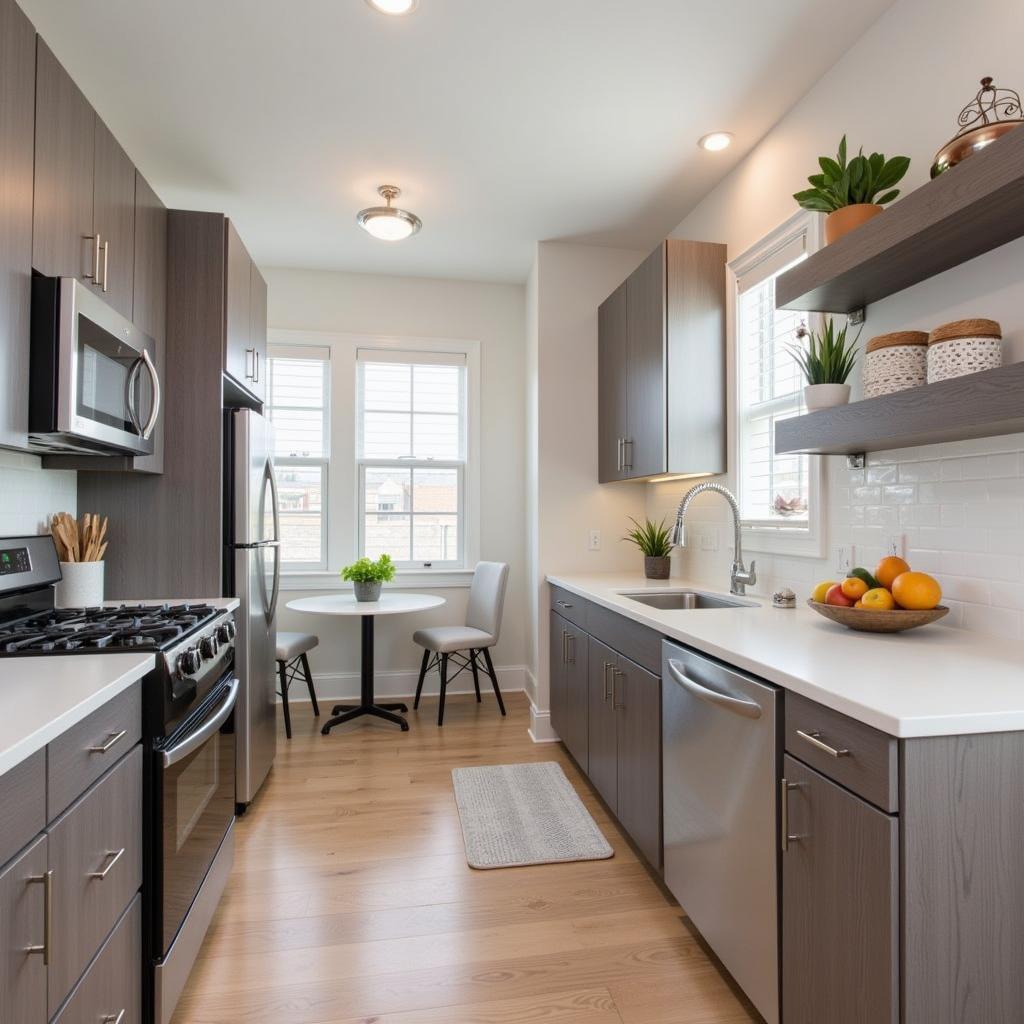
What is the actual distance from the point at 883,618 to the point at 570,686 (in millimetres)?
1718

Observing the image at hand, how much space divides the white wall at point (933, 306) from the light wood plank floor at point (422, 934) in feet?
4.15

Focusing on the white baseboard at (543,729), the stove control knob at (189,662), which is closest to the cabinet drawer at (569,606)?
the white baseboard at (543,729)

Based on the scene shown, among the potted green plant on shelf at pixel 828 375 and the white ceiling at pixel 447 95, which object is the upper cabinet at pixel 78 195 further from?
the potted green plant on shelf at pixel 828 375

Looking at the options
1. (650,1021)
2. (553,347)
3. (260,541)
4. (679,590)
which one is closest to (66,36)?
(260,541)

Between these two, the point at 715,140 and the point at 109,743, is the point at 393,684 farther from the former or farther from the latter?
the point at 715,140

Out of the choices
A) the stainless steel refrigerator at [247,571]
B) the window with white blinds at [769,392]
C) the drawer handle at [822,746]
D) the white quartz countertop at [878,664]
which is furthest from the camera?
the stainless steel refrigerator at [247,571]

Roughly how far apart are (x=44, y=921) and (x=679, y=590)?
2.38m

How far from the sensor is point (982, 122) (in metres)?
1.60

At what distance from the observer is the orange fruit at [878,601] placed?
1.62 metres

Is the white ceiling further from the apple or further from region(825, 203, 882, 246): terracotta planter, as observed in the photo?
the apple

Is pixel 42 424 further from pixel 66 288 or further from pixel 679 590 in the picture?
pixel 679 590

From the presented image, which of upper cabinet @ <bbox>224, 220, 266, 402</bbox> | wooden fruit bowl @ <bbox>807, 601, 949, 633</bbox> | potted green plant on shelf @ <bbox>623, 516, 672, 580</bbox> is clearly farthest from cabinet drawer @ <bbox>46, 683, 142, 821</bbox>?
potted green plant on shelf @ <bbox>623, 516, 672, 580</bbox>

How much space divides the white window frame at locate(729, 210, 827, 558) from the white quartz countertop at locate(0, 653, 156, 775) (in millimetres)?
2089

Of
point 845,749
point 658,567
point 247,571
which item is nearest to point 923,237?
point 845,749
